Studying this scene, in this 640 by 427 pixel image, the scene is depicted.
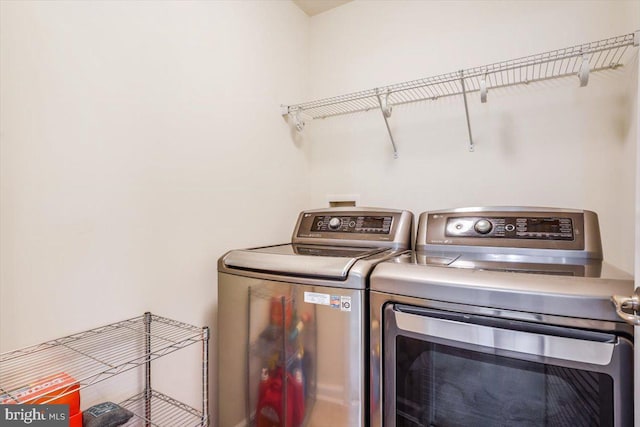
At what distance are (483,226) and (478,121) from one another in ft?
1.88

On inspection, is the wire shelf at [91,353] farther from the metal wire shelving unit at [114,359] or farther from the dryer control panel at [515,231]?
the dryer control panel at [515,231]

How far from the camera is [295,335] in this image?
41.2 inches

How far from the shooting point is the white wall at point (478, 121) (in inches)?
49.1

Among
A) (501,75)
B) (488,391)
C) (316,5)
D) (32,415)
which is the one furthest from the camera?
(316,5)

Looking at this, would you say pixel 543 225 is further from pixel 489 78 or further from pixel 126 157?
pixel 126 157

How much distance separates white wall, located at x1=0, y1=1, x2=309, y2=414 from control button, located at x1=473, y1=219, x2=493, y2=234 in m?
0.96

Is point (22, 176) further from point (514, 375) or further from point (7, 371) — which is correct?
point (514, 375)

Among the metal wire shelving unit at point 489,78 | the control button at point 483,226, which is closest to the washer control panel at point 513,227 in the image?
the control button at point 483,226

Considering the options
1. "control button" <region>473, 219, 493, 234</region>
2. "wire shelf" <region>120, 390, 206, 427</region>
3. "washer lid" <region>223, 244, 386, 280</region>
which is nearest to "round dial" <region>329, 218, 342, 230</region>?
"washer lid" <region>223, 244, 386, 280</region>

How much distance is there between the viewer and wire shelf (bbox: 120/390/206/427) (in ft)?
3.43

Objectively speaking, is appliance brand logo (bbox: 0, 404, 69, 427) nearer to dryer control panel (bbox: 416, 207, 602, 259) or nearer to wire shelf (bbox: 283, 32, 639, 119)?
dryer control panel (bbox: 416, 207, 602, 259)

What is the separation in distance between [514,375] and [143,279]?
44.5 inches

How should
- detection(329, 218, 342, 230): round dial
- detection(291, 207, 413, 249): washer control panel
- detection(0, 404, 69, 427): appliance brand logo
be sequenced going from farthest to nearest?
1. detection(329, 218, 342, 230): round dial
2. detection(291, 207, 413, 249): washer control panel
3. detection(0, 404, 69, 427): appliance brand logo

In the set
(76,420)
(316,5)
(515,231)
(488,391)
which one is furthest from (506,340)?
(316,5)
